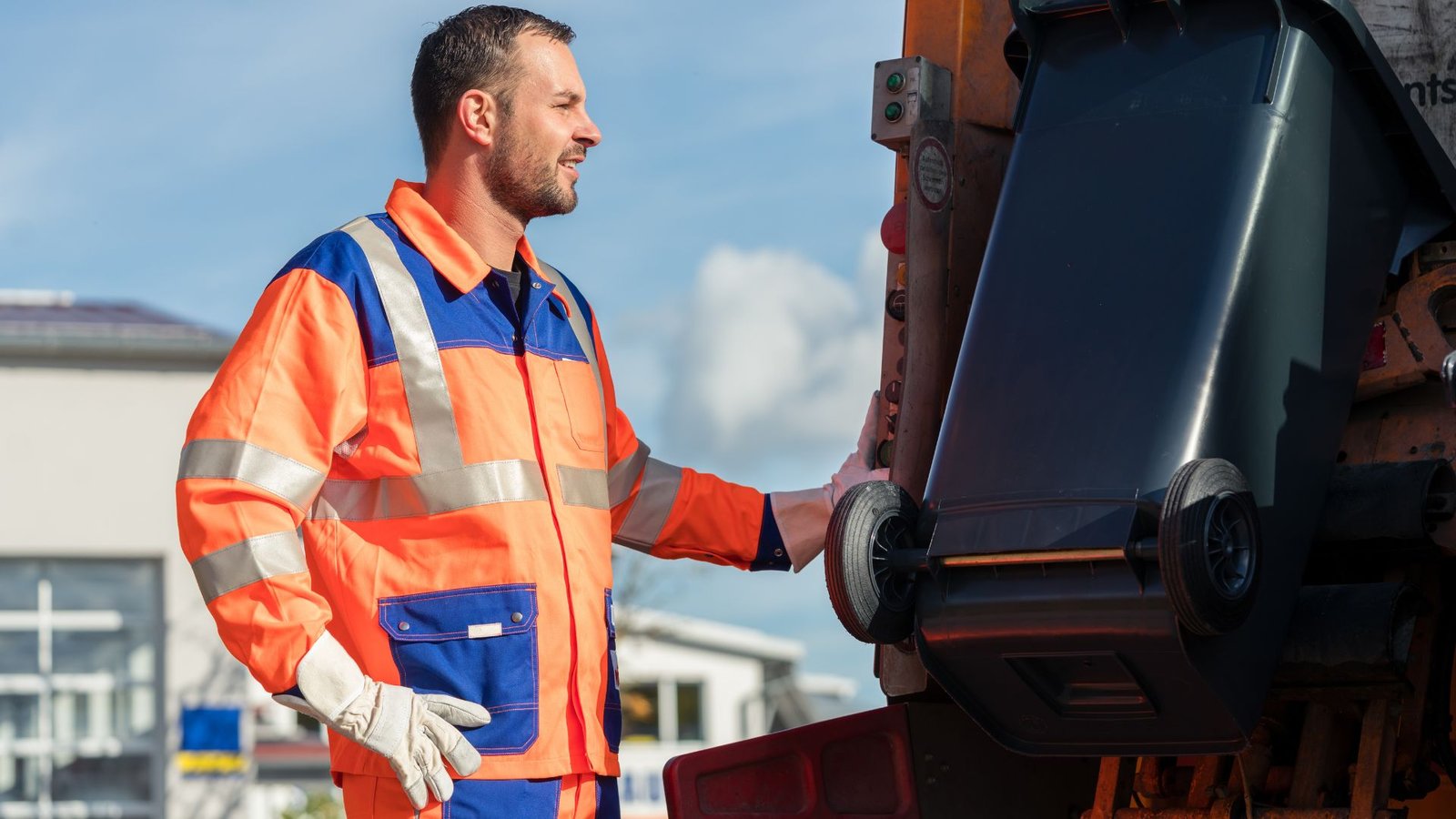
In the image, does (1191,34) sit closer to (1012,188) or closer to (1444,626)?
(1012,188)

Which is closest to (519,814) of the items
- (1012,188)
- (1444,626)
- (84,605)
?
(1012,188)

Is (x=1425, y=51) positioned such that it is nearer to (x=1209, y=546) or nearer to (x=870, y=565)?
(x=1209, y=546)

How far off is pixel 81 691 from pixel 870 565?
41.7ft

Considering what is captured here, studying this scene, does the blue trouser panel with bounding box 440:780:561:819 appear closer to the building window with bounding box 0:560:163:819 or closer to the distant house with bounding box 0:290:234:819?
the distant house with bounding box 0:290:234:819

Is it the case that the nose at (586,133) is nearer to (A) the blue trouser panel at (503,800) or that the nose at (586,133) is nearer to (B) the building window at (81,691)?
(A) the blue trouser panel at (503,800)

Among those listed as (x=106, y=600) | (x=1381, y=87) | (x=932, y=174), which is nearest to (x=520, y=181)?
(x=932, y=174)

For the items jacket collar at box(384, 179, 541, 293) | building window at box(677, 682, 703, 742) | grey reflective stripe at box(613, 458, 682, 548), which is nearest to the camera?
jacket collar at box(384, 179, 541, 293)

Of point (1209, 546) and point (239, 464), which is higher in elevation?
point (239, 464)

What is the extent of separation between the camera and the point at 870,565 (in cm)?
306

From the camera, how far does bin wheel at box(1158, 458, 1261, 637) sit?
9.00 ft

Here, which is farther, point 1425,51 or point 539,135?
point 1425,51

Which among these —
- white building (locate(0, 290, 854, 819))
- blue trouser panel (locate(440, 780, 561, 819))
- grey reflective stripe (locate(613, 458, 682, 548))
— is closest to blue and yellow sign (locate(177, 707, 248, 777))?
white building (locate(0, 290, 854, 819))

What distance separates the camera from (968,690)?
311 cm

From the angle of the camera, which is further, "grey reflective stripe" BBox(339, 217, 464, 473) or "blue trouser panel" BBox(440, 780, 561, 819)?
"grey reflective stripe" BBox(339, 217, 464, 473)
